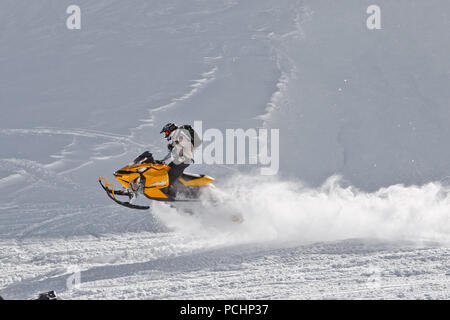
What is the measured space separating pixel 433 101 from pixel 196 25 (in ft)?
29.0

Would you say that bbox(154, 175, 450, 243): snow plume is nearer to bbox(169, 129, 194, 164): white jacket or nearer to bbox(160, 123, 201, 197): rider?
bbox(160, 123, 201, 197): rider

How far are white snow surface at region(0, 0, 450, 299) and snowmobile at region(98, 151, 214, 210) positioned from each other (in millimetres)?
426

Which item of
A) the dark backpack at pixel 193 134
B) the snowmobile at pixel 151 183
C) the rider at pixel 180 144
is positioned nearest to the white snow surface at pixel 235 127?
the snowmobile at pixel 151 183

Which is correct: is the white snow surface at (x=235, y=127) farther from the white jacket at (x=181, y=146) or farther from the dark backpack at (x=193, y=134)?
the dark backpack at (x=193, y=134)

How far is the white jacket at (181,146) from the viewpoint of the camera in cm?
845

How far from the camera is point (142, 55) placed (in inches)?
736

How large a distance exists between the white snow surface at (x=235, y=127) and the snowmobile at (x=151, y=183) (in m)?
0.43

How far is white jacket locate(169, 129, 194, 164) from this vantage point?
27.7 feet

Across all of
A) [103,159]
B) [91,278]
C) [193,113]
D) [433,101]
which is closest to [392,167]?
[433,101]

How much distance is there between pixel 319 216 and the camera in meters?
9.32

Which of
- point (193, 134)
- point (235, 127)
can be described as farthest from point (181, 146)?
point (235, 127)

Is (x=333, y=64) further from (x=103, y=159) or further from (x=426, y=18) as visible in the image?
(x=103, y=159)

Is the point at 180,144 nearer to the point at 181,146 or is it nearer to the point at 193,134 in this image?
the point at 181,146

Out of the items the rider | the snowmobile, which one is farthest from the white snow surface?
the rider
